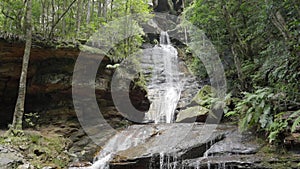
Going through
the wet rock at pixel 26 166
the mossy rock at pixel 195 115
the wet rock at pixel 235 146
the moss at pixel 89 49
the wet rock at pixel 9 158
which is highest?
the moss at pixel 89 49

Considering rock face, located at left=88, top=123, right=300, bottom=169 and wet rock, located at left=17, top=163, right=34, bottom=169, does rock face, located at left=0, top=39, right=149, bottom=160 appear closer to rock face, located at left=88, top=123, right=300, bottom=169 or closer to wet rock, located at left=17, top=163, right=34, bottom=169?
rock face, located at left=88, top=123, right=300, bottom=169

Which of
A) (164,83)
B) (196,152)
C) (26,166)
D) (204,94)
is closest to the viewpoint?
(26,166)

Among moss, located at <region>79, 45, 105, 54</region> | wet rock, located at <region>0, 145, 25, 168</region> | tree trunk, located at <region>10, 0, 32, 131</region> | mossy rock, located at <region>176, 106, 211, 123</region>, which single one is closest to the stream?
mossy rock, located at <region>176, 106, 211, 123</region>

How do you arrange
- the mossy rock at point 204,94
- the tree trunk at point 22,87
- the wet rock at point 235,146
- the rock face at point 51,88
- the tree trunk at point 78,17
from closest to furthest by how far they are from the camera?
the wet rock at point 235,146 < the tree trunk at point 22,87 < the rock face at point 51,88 < the tree trunk at point 78,17 < the mossy rock at point 204,94

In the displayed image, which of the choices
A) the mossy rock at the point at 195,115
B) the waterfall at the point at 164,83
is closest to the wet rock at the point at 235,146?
the mossy rock at the point at 195,115

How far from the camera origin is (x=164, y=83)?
55.8ft

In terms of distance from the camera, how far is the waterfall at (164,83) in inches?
535

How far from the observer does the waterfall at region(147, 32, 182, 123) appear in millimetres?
13602

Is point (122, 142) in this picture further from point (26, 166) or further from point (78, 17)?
point (78, 17)

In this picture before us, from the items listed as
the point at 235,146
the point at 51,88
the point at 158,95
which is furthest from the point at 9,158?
the point at 158,95

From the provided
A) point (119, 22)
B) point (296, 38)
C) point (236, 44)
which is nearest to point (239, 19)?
point (236, 44)

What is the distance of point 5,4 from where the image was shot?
8.92 metres

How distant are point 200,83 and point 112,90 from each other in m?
6.58

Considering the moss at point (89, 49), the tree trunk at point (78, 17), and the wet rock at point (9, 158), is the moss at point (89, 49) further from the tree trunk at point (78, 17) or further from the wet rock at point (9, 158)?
the wet rock at point (9, 158)
